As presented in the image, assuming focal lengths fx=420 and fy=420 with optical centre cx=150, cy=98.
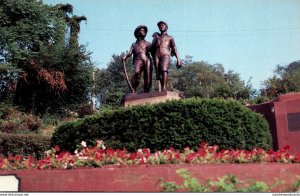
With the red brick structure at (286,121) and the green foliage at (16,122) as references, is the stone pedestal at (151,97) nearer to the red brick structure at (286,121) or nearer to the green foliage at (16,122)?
the red brick structure at (286,121)

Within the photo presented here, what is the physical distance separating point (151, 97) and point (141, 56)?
1.13m

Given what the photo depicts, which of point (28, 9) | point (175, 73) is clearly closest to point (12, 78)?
point (28, 9)

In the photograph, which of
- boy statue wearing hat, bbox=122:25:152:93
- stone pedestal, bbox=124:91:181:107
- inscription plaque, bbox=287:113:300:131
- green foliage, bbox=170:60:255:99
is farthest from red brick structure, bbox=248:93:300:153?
green foliage, bbox=170:60:255:99

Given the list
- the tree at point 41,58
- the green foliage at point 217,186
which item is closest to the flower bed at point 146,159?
the green foliage at point 217,186

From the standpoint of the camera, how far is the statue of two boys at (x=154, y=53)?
9844 mm

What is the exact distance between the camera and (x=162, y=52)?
9.84 metres

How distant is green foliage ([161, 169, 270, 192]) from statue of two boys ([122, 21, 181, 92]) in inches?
223

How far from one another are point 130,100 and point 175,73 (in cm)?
4292

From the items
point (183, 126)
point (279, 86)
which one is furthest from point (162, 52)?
point (279, 86)

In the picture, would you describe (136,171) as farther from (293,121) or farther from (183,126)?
(293,121)

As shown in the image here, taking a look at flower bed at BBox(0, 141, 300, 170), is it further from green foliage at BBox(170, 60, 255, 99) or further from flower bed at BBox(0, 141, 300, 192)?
green foliage at BBox(170, 60, 255, 99)

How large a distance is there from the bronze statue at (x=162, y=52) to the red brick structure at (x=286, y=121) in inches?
99.4

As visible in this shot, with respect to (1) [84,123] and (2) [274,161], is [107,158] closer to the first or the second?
(2) [274,161]

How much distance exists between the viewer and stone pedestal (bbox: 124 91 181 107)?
368 inches
